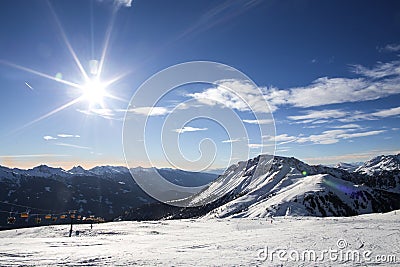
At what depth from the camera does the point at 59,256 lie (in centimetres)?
2173

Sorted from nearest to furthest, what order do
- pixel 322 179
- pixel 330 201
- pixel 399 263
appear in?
pixel 399 263 → pixel 330 201 → pixel 322 179

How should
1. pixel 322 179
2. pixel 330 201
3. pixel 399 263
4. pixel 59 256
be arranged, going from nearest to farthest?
pixel 399 263
pixel 59 256
pixel 330 201
pixel 322 179

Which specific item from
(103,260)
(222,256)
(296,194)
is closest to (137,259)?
(103,260)

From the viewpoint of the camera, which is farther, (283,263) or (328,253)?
(328,253)

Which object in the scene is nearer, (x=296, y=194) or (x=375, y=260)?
(x=375, y=260)

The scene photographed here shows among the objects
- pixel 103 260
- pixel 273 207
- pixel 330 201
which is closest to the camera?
pixel 103 260

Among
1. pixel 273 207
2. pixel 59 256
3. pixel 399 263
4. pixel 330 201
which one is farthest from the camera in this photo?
pixel 330 201

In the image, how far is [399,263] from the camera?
17.5m

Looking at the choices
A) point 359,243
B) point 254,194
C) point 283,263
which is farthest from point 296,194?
point 283,263

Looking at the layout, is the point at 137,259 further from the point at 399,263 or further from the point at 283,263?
the point at 399,263

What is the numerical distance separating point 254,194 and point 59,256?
181 metres

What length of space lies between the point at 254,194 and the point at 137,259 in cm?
18094

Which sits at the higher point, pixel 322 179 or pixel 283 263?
pixel 322 179

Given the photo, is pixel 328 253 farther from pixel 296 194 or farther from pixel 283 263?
pixel 296 194
